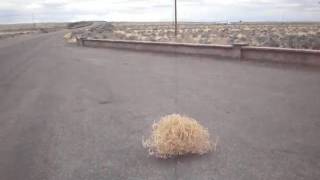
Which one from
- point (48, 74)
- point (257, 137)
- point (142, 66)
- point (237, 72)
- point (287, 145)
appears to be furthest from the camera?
point (142, 66)

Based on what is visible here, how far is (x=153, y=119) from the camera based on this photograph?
1020 centimetres

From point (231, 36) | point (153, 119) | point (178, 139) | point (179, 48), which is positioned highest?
point (178, 139)

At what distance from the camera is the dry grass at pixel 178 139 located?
7.21 m

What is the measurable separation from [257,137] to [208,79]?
832cm

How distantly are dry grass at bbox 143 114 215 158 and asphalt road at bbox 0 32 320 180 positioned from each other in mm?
165

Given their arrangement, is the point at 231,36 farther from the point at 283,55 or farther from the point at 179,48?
the point at 283,55

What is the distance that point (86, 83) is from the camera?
16766mm

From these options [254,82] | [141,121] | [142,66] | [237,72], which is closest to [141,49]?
[142,66]

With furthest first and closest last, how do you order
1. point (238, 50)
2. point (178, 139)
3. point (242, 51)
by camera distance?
point (238, 50) < point (242, 51) < point (178, 139)

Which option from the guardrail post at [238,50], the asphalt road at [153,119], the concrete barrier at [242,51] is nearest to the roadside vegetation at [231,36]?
the concrete barrier at [242,51]

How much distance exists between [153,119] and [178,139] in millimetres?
3010

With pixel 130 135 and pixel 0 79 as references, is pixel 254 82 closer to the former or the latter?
pixel 130 135

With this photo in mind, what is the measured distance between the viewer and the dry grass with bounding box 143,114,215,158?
7.21 m

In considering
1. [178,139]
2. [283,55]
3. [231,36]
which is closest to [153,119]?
[178,139]
